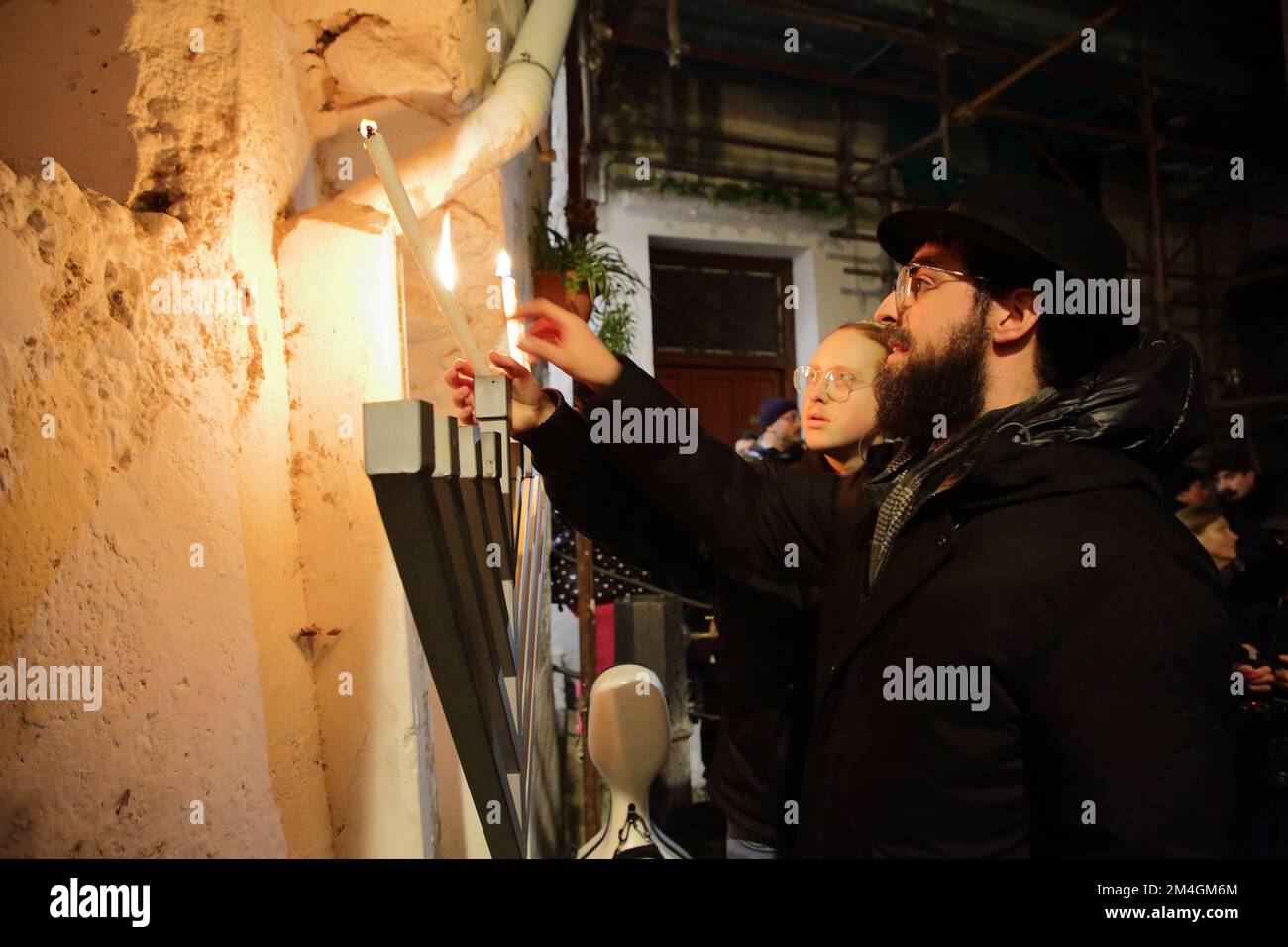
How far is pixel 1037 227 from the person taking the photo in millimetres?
1159

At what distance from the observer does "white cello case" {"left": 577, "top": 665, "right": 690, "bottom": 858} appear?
1.59 m

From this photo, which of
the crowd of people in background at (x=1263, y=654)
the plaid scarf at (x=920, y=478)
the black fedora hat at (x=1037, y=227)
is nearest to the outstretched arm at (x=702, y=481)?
the plaid scarf at (x=920, y=478)

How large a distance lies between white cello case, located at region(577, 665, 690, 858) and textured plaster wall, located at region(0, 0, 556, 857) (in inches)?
15.7

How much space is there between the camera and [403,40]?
1.65 meters

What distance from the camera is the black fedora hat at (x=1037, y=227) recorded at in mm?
1146

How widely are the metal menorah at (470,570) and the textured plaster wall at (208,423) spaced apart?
0.54 meters


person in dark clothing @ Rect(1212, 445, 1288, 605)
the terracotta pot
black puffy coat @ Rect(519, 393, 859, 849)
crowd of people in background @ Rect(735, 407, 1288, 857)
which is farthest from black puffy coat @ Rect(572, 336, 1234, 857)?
person in dark clothing @ Rect(1212, 445, 1288, 605)

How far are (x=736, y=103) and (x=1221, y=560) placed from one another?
20.8 feet

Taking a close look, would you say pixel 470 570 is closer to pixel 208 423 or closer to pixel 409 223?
pixel 409 223

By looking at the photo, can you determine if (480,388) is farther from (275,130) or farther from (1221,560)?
(1221,560)

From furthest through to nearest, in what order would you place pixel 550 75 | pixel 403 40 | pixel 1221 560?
pixel 1221 560 → pixel 550 75 → pixel 403 40

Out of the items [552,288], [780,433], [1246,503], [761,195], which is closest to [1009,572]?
[552,288]

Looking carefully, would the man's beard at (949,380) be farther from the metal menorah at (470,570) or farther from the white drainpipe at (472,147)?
the white drainpipe at (472,147)
